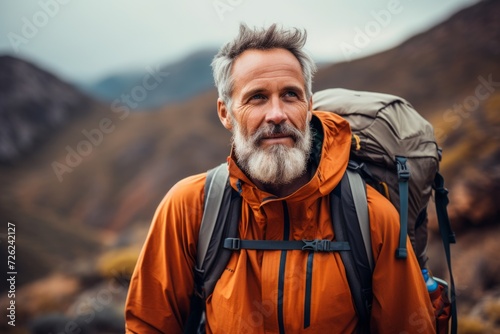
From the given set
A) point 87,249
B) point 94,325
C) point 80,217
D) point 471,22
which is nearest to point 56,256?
point 87,249

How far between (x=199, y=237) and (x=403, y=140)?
137 cm

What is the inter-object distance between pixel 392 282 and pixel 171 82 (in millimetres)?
34585

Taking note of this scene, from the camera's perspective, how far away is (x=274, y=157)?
2.35m

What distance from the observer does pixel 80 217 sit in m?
19.7

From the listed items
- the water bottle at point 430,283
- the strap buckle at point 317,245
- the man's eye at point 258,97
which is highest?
the man's eye at point 258,97

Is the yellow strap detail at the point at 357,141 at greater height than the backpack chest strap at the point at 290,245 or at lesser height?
greater

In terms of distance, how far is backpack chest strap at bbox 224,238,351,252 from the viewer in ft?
7.20

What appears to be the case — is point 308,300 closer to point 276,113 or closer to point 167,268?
point 167,268

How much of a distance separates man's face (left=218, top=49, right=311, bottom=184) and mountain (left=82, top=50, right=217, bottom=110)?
25.6m

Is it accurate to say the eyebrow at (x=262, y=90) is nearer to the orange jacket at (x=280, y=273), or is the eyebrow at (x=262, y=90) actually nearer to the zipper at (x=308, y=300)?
the orange jacket at (x=280, y=273)

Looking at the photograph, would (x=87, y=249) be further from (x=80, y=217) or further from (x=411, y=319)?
(x=411, y=319)

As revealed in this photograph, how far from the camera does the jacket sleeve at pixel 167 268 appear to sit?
7.72 ft

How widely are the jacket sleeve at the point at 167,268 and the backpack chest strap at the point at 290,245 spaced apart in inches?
9.8

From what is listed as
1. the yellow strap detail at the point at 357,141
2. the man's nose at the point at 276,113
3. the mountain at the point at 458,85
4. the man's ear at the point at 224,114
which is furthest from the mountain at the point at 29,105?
the yellow strap detail at the point at 357,141
